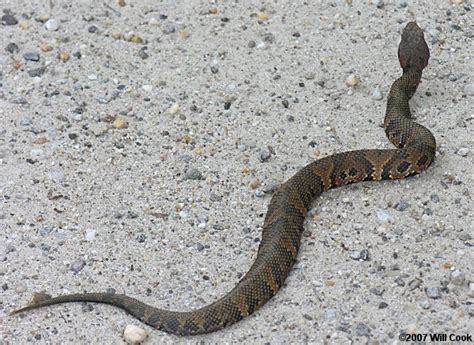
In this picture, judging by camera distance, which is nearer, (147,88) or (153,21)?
(147,88)

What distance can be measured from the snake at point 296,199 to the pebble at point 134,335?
0.36ft

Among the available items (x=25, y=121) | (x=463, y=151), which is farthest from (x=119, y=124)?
(x=463, y=151)

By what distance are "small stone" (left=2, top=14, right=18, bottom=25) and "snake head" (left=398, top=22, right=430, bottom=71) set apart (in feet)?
12.1

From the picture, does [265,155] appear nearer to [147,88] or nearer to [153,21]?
[147,88]

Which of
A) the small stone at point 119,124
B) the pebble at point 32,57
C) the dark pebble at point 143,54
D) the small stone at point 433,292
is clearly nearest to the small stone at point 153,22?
the dark pebble at point 143,54

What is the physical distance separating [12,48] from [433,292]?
465 cm

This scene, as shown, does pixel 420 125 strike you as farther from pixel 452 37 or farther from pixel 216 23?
pixel 216 23

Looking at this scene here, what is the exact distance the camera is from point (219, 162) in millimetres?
7129

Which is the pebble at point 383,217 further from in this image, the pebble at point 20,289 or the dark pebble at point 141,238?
the pebble at point 20,289

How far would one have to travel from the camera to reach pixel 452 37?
836cm

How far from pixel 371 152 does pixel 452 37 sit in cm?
210

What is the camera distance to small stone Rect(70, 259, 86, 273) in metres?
6.12

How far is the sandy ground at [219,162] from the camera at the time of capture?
578 cm

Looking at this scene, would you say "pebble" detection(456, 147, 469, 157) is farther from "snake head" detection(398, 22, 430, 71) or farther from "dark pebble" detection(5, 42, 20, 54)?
"dark pebble" detection(5, 42, 20, 54)
